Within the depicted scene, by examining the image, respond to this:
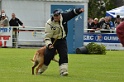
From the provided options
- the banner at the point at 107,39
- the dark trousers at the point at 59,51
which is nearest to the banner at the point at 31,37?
the banner at the point at 107,39

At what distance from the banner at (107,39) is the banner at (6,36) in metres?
4.10

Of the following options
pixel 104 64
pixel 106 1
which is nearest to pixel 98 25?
pixel 104 64

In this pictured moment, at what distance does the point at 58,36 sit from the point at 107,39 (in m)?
15.9

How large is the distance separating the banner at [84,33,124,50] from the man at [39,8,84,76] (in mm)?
15546

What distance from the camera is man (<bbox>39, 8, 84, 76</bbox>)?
46.3ft

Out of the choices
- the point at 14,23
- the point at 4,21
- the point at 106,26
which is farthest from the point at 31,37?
the point at 106,26

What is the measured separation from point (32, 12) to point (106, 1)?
32.2m

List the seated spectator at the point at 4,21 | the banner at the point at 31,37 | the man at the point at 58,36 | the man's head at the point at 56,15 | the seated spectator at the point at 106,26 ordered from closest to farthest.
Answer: the man's head at the point at 56,15, the man at the point at 58,36, the seated spectator at the point at 4,21, the banner at the point at 31,37, the seated spectator at the point at 106,26

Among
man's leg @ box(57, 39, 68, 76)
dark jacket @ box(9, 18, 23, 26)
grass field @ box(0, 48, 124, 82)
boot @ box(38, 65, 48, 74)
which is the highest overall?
dark jacket @ box(9, 18, 23, 26)

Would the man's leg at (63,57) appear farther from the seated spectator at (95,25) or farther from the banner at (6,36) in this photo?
the seated spectator at (95,25)

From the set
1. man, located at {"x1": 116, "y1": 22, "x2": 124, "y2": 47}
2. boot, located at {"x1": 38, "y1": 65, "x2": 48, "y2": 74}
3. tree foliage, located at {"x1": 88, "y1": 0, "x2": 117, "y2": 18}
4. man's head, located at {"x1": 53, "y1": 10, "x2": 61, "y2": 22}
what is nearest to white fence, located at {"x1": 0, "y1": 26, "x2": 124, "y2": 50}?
boot, located at {"x1": 38, "y1": 65, "x2": 48, "y2": 74}

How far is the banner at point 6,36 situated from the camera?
1171 inches

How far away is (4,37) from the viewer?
2995 cm

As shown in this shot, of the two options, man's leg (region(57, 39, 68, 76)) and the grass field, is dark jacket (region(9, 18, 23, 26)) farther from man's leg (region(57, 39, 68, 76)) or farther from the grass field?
man's leg (region(57, 39, 68, 76))
